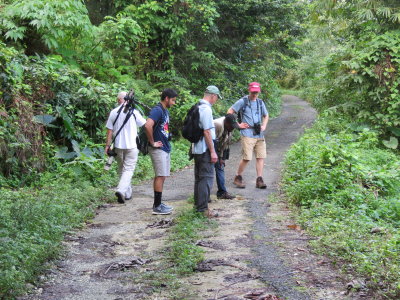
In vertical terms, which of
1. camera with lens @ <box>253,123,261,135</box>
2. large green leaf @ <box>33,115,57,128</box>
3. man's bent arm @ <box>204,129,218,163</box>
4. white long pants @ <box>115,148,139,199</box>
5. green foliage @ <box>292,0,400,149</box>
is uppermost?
green foliage @ <box>292,0,400,149</box>

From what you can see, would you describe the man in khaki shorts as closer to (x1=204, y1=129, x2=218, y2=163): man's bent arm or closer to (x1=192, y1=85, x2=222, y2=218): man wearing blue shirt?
(x1=192, y1=85, x2=222, y2=218): man wearing blue shirt

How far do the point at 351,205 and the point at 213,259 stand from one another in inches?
124

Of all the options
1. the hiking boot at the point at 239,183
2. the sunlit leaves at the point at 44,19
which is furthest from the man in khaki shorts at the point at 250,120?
the sunlit leaves at the point at 44,19

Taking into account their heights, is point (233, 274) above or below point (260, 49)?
below

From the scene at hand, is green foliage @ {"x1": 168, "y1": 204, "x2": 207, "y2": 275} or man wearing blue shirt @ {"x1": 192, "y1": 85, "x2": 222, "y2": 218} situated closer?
green foliage @ {"x1": 168, "y1": 204, "x2": 207, "y2": 275}

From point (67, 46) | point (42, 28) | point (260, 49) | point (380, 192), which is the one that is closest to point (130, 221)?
point (380, 192)

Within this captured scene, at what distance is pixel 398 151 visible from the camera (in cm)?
1361

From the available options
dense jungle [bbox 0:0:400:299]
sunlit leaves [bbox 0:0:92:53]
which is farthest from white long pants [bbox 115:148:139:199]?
sunlit leaves [bbox 0:0:92:53]

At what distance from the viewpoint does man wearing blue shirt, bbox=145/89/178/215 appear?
696 cm

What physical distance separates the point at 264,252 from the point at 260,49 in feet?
53.3

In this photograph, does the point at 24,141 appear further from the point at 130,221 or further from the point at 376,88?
the point at 376,88

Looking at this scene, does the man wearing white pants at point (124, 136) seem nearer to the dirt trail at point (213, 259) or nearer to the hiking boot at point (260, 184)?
the dirt trail at point (213, 259)

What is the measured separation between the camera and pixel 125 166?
26.6 ft

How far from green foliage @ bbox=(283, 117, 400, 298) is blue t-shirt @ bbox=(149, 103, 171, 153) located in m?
2.34
